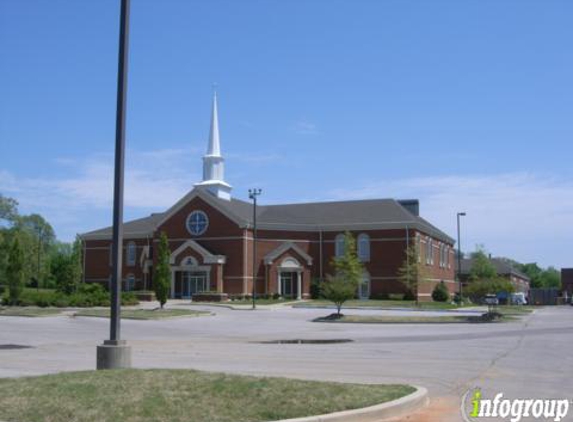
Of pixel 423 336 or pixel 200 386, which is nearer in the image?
pixel 200 386

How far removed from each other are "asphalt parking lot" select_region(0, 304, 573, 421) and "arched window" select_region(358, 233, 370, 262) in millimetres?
31000

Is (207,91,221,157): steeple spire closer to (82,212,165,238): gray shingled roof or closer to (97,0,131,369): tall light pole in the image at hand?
(82,212,165,238): gray shingled roof

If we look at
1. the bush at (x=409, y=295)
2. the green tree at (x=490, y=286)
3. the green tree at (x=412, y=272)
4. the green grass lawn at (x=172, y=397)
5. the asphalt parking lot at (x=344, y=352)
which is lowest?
the asphalt parking lot at (x=344, y=352)

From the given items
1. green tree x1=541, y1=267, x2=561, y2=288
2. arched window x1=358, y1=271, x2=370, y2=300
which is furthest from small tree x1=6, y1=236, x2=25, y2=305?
green tree x1=541, y1=267, x2=561, y2=288

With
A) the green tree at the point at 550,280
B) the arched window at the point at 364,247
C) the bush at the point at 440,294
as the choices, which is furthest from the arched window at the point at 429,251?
the green tree at the point at 550,280

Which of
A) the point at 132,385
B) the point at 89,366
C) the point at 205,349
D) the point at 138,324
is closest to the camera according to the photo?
the point at 132,385

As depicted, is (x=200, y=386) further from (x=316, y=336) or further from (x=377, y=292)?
(x=377, y=292)

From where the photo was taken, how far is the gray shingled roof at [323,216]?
64062mm

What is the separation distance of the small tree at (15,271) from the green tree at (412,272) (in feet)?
96.7

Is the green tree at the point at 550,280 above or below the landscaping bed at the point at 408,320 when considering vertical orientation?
above

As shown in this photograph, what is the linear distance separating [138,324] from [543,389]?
80.2ft

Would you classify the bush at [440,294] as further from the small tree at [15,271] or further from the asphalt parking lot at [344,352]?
the small tree at [15,271]

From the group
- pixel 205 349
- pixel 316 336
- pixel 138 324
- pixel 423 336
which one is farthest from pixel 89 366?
pixel 138 324

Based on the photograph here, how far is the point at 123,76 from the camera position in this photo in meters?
13.2
